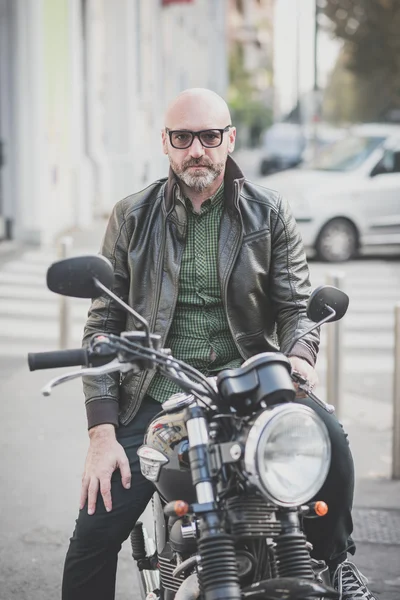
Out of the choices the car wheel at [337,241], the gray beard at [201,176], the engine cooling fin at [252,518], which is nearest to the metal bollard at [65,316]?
the gray beard at [201,176]

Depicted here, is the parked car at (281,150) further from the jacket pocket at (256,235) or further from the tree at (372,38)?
the jacket pocket at (256,235)

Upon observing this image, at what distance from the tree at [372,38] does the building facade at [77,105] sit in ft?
44.4

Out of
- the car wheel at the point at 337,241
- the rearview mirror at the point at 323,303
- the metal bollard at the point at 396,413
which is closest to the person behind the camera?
the rearview mirror at the point at 323,303

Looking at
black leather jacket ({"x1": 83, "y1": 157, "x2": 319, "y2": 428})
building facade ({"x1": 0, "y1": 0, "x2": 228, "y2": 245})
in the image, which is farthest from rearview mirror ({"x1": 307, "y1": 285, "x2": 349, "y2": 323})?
building facade ({"x1": 0, "y1": 0, "x2": 228, "y2": 245})

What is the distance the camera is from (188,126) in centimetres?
312

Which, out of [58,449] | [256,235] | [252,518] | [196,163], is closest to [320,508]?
[252,518]

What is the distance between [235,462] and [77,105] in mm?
15615

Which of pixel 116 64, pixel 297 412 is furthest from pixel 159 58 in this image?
pixel 297 412

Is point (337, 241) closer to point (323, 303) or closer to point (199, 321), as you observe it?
point (199, 321)

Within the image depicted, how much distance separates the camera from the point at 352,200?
14258 millimetres

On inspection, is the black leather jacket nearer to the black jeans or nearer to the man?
the man

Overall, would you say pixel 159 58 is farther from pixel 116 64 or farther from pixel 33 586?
pixel 33 586

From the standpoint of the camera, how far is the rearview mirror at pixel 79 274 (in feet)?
8.30

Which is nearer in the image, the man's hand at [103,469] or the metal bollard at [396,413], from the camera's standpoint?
the man's hand at [103,469]
